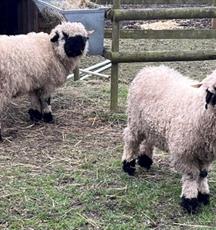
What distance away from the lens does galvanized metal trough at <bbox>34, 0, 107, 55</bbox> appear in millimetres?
7914

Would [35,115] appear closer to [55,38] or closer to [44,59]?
[44,59]

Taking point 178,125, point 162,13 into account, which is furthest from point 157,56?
point 178,125

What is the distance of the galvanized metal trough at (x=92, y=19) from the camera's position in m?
7.91

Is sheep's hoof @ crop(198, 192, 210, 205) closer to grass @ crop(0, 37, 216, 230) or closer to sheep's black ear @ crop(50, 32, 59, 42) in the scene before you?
grass @ crop(0, 37, 216, 230)

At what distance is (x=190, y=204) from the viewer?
4980 millimetres

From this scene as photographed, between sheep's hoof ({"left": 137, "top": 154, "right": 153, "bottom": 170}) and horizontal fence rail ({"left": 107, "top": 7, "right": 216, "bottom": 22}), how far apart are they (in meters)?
2.52

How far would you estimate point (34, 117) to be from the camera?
789 cm

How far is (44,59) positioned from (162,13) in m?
1.69

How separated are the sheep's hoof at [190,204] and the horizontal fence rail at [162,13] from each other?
349cm

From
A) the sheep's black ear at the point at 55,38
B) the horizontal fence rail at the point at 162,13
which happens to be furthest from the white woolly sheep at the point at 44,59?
the horizontal fence rail at the point at 162,13

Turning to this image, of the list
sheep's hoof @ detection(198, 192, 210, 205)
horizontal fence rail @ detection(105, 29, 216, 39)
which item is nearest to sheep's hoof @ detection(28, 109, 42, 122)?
sheep's hoof @ detection(198, 192, 210, 205)

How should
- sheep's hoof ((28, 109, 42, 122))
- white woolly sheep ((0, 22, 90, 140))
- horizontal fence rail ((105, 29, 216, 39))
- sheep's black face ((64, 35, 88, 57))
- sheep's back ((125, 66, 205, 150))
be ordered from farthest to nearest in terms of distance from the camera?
horizontal fence rail ((105, 29, 216, 39))
sheep's hoof ((28, 109, 42, 122))
sheep's black face ((64, 35, 88, 57))
white woolly sheep ((0, 22, 90, 140))
sheep's back ((125, 66, 205, 150))

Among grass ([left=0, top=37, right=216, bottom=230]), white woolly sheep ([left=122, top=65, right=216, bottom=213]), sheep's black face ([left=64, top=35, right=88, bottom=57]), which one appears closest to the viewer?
white woolly sheep ([left=122, top=65, right=216, bottom=213])

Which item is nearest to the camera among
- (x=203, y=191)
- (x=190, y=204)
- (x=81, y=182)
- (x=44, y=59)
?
(x=190, y=204)
